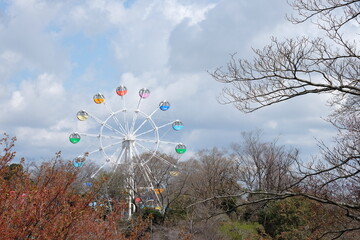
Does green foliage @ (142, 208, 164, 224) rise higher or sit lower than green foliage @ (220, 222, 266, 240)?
higher

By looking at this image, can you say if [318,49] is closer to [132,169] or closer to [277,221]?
[277,221]

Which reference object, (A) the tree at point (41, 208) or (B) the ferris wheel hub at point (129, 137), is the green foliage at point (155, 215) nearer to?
(B) the ferris wheel hub at point (129, 137)

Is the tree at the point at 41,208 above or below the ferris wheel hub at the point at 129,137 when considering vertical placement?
below

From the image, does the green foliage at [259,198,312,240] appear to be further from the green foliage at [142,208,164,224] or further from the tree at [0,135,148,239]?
the tree at [0,135,148,239]

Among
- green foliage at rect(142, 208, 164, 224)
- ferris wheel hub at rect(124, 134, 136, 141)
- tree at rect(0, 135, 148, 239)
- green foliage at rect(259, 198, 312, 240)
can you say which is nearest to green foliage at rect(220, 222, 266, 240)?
green foliage at rect(259, 198, 312, 240)

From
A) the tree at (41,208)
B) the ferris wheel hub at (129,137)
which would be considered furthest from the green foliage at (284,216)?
the tree at (41,208)

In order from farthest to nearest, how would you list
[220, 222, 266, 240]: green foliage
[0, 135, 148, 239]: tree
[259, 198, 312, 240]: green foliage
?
[220, 222, 266, 240]: green foliage → [259, 198, 312, 240]: green foliage → [0, 135, 148, 239]: tree

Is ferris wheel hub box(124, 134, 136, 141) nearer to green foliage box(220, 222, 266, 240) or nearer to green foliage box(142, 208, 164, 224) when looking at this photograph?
green foliage box(142, 208, 164, 224)

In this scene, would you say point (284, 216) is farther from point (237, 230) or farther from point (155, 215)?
point (155, 215)

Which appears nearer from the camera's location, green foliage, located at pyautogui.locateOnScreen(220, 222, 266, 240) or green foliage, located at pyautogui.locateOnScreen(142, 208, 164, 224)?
green foliage, located at pyautogui.locateOnScreen(220, 222, 266, 240)

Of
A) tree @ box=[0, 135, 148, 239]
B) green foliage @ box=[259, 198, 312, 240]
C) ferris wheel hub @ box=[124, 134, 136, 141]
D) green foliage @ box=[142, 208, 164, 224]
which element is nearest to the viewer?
tree @ box=[0, 135, 148, 239]

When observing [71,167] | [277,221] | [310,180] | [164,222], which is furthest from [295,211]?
[71,167]

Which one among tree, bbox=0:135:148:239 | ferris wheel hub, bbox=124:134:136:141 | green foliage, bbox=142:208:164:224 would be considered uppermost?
ferris wheel hub, bbox=124:134:136:141

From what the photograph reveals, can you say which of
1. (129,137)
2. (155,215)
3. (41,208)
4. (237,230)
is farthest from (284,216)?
(41,208)
